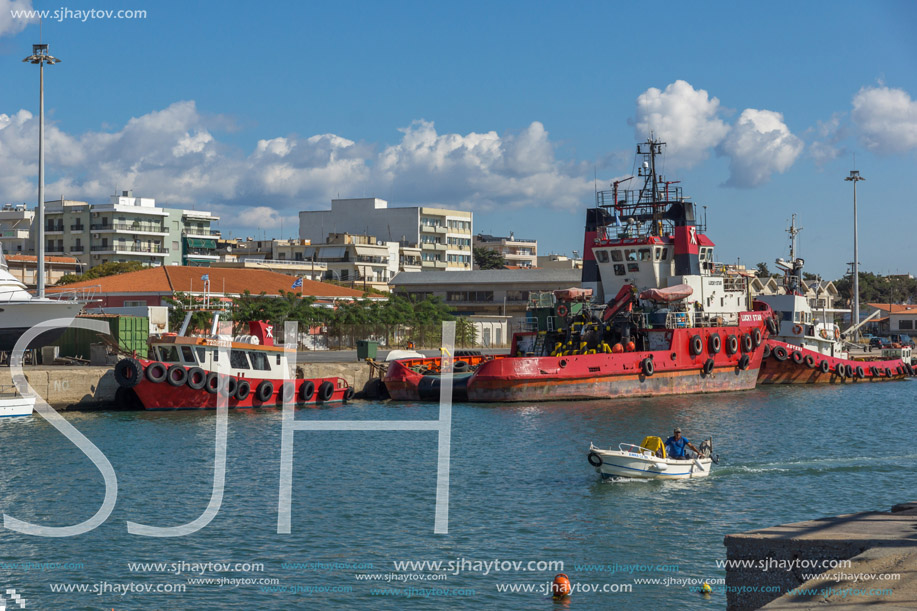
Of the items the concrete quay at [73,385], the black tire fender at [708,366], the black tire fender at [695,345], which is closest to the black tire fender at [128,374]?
the concrete quay at [73,385]

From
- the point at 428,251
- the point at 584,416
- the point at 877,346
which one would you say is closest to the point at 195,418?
the point at 584,416

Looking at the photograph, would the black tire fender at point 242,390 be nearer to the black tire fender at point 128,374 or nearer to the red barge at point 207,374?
the red barge at point 207,374

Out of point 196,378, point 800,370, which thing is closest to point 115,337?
point 196,378

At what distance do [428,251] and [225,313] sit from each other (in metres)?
53.2

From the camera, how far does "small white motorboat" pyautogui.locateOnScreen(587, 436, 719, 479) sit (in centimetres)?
2314

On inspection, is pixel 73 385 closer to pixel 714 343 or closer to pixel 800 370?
pixel 714 343

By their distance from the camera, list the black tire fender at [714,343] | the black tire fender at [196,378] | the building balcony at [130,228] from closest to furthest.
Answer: the black tire fender at [196,378]
the black tire fender at [714,343]
the building balcony at [130,228]

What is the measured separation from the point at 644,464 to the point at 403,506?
573 centimetres

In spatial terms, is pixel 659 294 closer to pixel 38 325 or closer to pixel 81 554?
pixel 38 325

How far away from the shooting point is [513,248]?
150 m

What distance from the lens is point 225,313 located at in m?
59.1

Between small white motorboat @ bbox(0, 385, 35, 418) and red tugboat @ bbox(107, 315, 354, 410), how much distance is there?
306 cm

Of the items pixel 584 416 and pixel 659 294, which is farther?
pixel 659 294

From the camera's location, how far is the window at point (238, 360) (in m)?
37.5
